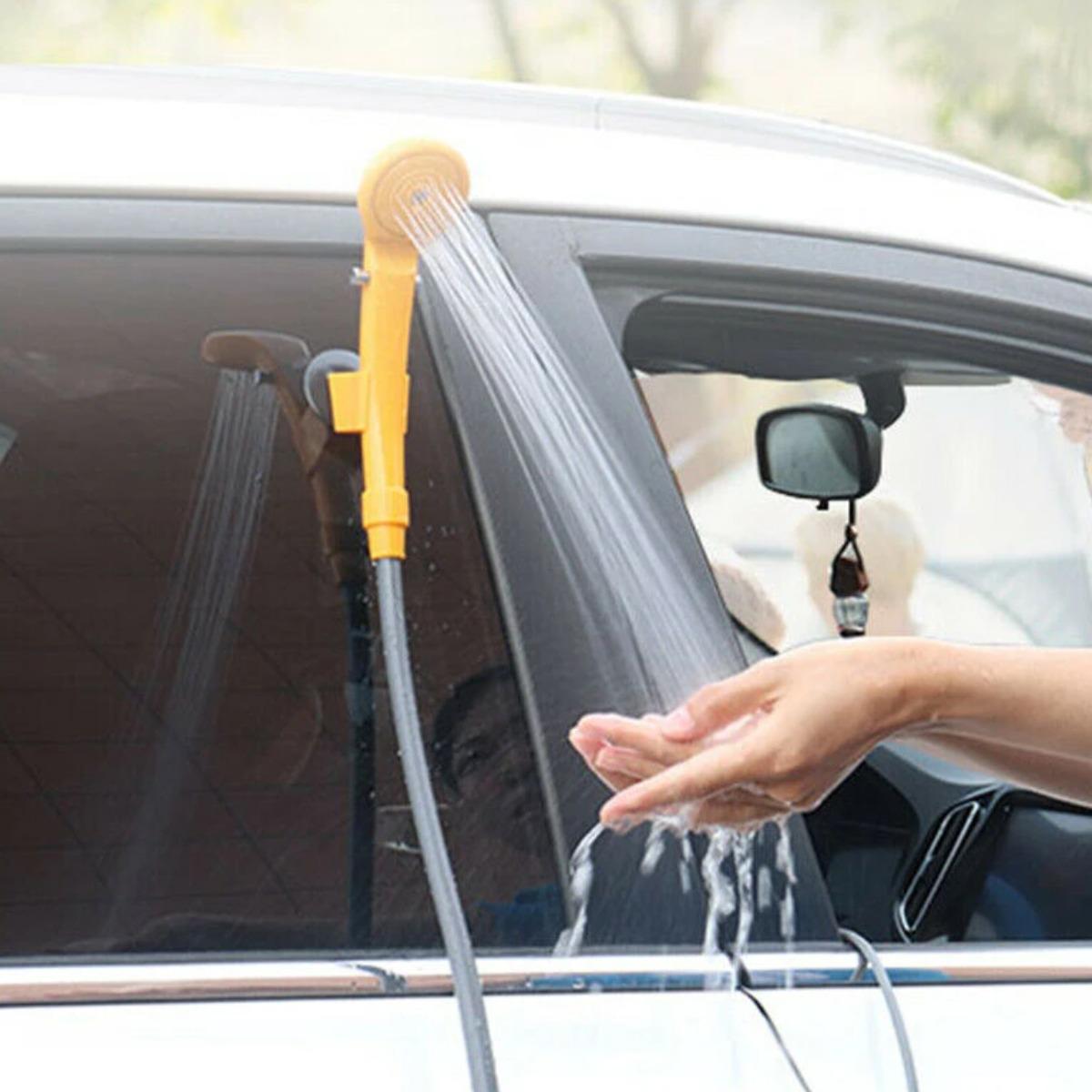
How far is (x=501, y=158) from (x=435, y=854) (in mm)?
688

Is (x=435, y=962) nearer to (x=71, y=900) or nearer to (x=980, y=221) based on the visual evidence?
(x=71, y=900)

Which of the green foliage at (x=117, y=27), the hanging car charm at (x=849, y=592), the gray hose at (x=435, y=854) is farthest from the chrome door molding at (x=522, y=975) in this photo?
the green foliage at (x=117, y=27)

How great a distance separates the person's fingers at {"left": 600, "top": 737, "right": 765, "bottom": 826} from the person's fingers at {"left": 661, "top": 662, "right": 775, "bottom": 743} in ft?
0.07

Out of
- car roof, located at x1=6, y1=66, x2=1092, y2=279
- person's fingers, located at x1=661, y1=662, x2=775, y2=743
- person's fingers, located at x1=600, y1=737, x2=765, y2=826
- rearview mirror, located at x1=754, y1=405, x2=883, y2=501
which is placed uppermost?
rearview mirror, located at x1=754, y1=405, x2=883, y2=501

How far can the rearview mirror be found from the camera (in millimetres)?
Result: 2854

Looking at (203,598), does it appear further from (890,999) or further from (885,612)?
(885,612)

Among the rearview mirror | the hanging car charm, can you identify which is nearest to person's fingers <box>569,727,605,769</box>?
the rearview mirror

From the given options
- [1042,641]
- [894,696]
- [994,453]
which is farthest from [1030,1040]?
[994,453]

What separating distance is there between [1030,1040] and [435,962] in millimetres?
468

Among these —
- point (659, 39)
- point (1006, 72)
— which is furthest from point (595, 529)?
point (1006, 72)

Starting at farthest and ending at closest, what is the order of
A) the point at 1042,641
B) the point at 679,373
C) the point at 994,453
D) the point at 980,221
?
the point at 994,453 → the point at 1042,641 → the point at 679,373 → the point at 980,221

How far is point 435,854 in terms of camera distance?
1499 millimetres

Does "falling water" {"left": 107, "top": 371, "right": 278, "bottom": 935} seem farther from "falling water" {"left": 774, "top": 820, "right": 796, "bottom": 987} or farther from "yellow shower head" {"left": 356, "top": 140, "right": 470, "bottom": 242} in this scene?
"falling water" {"left": 774, "top": 820, "right": 796, "bottom": 987}

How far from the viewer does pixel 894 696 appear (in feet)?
5.13
